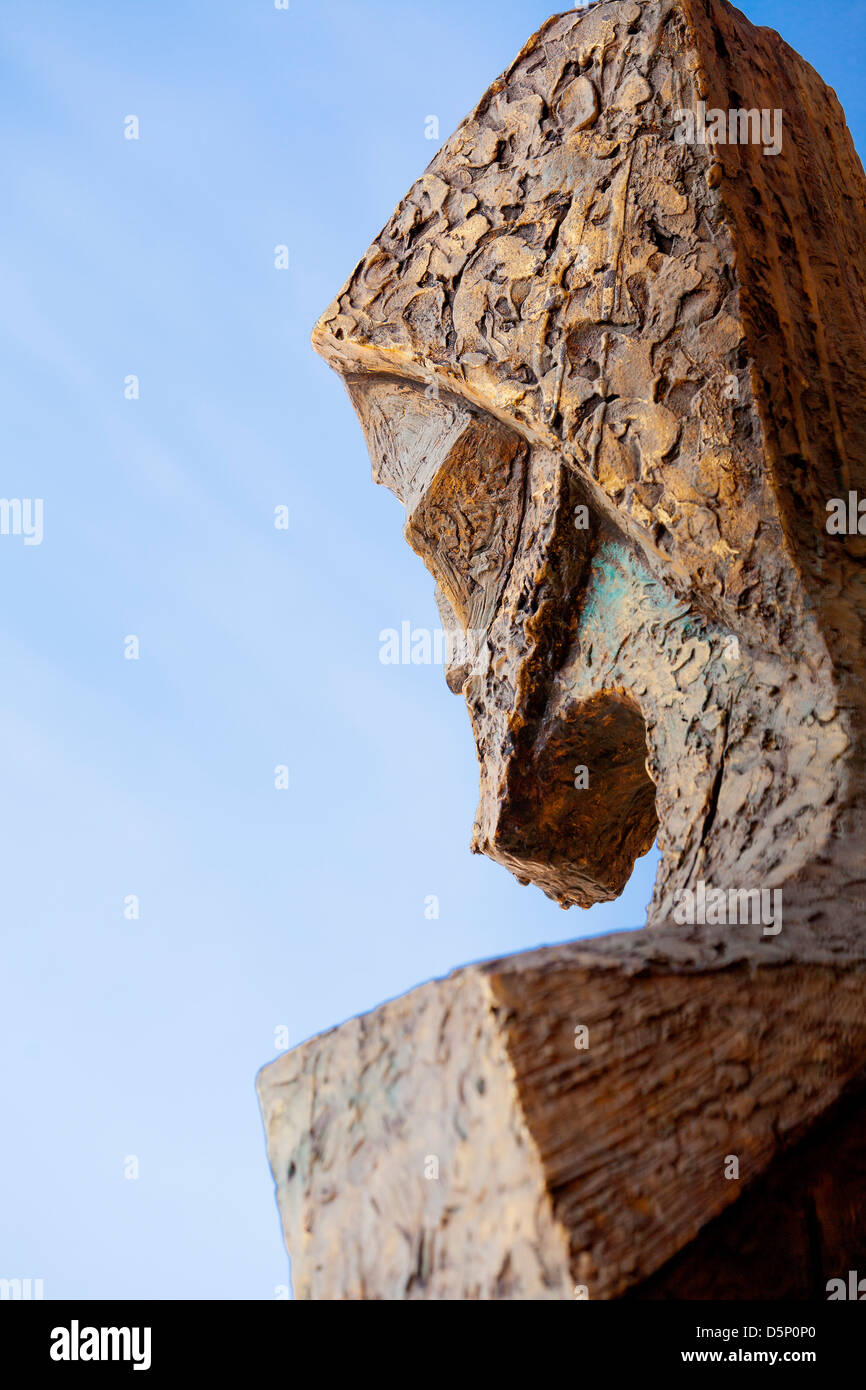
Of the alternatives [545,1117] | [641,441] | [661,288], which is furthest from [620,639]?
[545,1117]

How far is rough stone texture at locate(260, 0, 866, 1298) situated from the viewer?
3.86ft

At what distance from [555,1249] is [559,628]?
1403mm

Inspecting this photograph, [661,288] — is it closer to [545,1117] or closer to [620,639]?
[620,639]

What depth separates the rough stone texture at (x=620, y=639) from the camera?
1176 mm

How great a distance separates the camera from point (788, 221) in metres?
2.21

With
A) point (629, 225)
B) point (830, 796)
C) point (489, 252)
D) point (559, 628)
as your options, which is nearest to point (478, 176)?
→ point (489, 252)

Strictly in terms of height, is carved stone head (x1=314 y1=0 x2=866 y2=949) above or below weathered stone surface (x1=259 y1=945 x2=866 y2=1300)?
above

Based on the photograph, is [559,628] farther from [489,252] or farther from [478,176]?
[478,176]

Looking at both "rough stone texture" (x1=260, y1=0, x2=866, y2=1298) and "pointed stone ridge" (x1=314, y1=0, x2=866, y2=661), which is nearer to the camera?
"rough stone texture" (x1=260, y1=0, x2=866, y2=1298)

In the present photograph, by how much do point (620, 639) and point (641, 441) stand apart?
37cm
